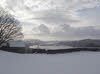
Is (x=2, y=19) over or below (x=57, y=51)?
over

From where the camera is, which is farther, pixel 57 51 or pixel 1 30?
pixel 1 30

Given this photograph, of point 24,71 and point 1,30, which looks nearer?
point 24,71

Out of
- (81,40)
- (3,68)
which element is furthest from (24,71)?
(81,40)

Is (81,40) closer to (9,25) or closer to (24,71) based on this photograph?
(9,25)

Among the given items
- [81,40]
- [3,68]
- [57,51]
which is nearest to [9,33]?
[81,40]

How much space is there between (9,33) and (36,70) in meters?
23.9

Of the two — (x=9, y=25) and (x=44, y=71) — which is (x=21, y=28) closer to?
(x=9, y=25)

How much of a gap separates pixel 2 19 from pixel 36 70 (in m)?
23.1

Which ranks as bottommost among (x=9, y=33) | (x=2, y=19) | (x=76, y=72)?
(x=76, y=72)

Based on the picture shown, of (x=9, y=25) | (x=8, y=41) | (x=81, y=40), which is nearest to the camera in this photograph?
(x=81, y=40)

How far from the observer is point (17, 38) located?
3073 cm

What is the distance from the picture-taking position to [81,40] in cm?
2592

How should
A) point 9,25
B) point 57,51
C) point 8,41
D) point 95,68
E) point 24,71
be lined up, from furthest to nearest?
point 8,41, point 9,25, point 57,51, point 95,68, point 24,71

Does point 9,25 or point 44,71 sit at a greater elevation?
point 9,25
